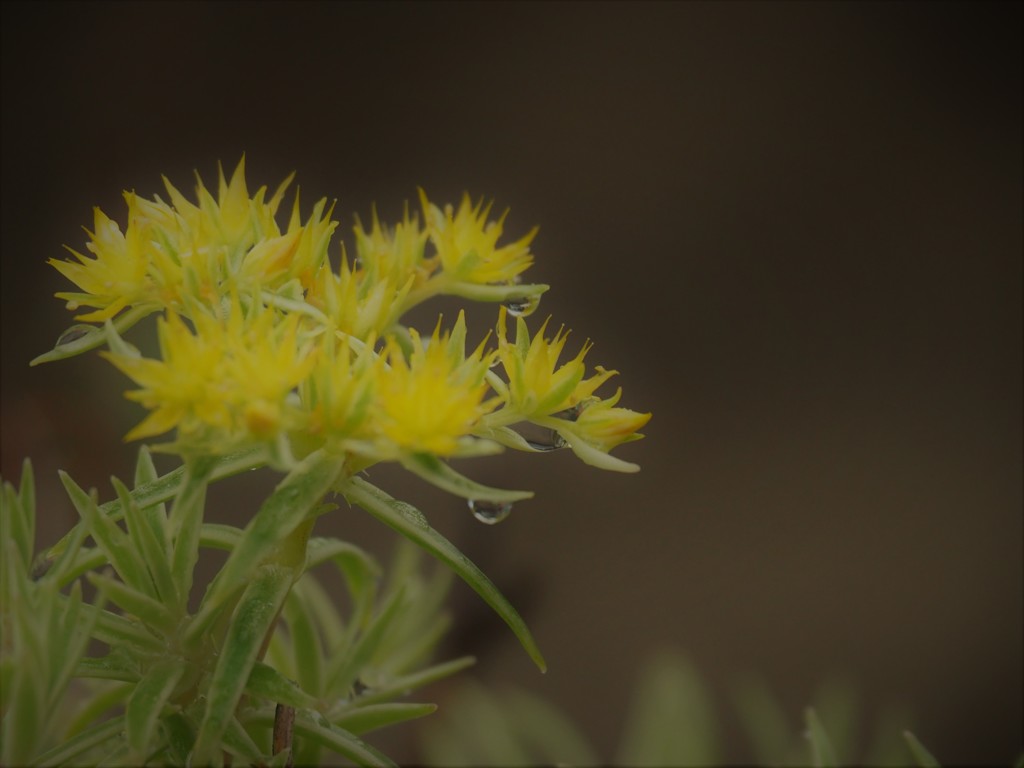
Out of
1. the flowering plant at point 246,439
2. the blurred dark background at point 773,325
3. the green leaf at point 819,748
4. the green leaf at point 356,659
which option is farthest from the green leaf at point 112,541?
the blurred dark background at point 773,325

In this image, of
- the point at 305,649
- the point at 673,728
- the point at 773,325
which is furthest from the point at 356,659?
the point at 773,325

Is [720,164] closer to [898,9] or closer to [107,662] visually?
[898,9]

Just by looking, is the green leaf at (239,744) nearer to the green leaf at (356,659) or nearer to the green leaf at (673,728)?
the green leaf at (356,659)

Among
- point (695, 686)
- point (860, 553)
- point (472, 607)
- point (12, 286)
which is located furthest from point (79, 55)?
point (860, 553)

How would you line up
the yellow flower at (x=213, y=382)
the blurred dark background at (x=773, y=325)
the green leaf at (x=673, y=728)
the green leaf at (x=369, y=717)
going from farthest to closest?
1. the blurred dark background at (x=773, y=325)
2. the green leaf at (x=673, y=728)
3. the green leaf at (x=369, y=717)
4. the yellow flower at (x=213, y=382)

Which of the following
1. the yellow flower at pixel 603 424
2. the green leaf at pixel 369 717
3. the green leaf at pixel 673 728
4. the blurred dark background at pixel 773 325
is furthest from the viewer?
the blurred dark background at pixel 773 325

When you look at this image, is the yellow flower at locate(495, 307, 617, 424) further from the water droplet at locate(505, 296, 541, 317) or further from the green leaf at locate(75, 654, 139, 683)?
the green leaf at locate(75, 654, 139, 683)

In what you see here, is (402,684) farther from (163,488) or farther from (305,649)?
(163,488)

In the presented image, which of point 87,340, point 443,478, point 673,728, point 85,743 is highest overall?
point 87,340
